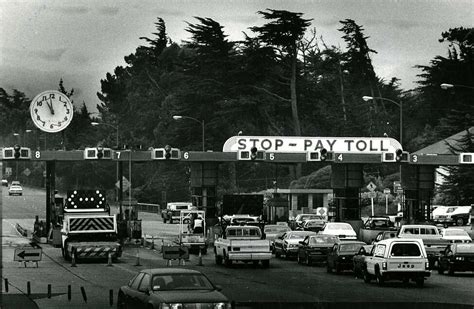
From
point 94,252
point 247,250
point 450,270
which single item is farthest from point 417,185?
point 94,252

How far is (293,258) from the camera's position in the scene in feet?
158

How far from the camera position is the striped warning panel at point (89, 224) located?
46.1 meters

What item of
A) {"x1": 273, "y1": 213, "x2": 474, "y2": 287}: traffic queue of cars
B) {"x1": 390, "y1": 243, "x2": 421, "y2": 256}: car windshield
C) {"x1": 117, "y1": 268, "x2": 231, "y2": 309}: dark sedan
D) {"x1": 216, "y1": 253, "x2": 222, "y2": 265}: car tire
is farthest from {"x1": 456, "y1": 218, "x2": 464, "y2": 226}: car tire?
{"x1": 117, "y1": 268, "x2": 231, "y2": 309}: dark sedan

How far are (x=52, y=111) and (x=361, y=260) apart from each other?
3413 centimetres

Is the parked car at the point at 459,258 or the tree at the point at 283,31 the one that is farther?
the tree at the point at 283,31

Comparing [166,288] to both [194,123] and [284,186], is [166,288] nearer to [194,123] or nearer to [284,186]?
[194,123]

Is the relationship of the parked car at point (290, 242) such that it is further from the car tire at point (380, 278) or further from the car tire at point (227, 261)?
the car tire at point (380, 278)

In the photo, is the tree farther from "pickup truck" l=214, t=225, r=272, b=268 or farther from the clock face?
"pickup truck" l=214, t=225, r=272, b=268

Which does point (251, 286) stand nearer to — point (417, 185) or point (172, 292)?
point (172, 292)

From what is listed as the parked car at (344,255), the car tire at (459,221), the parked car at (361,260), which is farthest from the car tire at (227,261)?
the car tire at (459,221)

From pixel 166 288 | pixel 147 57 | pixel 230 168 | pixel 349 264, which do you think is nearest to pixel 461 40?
pixel 230 168

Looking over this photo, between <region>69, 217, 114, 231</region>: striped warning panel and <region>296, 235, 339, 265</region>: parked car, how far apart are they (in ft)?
30.1

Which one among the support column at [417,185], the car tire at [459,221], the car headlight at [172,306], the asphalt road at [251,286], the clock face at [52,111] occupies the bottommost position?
the asphalt road at [251,286]

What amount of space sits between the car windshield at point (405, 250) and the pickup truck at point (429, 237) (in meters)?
9.49
